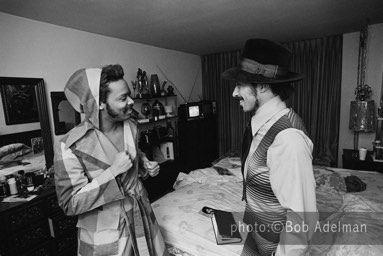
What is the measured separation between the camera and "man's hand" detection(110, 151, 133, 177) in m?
1.04

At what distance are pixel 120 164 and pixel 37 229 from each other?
1.46m

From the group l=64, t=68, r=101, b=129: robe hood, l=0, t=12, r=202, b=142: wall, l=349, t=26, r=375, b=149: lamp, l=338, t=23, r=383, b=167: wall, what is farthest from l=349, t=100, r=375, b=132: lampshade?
l=64, t=68, r=101, b=129: robe hood

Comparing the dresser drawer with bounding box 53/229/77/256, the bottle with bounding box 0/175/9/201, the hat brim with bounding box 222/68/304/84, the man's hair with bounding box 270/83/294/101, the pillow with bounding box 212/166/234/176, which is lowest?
the dresser drawer with bounding box 53/229/77/256

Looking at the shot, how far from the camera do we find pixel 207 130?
4.59 meters

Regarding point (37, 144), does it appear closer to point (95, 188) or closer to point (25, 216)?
point (25, 216)

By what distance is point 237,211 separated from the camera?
182 cm

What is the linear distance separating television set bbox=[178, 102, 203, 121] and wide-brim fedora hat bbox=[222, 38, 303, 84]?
291 centimetres

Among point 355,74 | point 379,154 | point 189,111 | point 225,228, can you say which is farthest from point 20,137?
point 355,74

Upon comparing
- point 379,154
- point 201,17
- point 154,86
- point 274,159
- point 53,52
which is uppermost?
point 201,17

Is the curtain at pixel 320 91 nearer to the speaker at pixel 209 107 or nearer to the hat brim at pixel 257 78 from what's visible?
the speaker at pixel 209 107

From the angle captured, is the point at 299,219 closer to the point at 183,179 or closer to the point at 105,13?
the point at 183,179

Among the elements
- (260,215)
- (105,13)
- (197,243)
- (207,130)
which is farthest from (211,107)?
(260,215)

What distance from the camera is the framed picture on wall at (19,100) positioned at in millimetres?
2053

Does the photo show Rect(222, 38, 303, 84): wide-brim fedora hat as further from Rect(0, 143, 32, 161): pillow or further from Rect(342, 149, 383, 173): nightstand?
Rect(342, 149, 383, 173): nightstand
